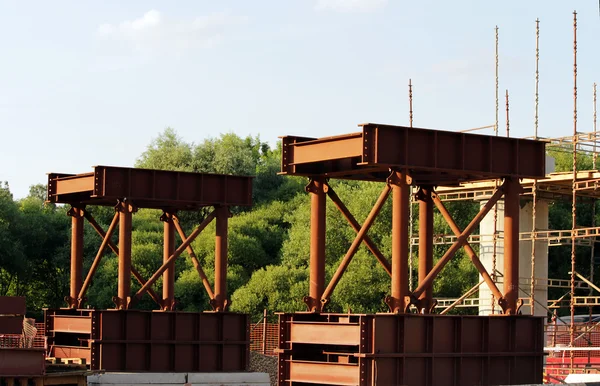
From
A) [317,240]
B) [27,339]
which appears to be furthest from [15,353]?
[317,240]

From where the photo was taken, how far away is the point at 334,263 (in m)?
61.4

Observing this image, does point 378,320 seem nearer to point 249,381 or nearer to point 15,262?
point 249,381

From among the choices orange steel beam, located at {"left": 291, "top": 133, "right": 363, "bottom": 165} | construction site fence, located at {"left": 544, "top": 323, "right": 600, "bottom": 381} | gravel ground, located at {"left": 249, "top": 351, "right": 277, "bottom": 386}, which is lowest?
gravel ground, located at {"left": 249, "top": 351, "right": 277, "bottom": 386}

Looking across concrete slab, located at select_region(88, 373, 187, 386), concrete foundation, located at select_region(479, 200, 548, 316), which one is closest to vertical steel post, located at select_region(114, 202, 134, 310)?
concrete slab, located at select_region(88, 373, 187, 386)

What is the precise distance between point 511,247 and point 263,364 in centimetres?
1631

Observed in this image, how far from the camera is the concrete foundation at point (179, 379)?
2658 centimetres

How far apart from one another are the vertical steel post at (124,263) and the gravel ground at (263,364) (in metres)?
10.4

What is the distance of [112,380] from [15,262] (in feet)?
115

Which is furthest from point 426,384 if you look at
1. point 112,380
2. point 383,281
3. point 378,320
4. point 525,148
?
point 383,281

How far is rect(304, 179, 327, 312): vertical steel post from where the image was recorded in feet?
84.8

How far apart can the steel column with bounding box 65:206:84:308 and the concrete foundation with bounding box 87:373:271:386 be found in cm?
588

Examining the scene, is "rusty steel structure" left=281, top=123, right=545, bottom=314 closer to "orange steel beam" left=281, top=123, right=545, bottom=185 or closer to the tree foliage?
"orange steel beam" left=281, top=123, right=545, bottom=185

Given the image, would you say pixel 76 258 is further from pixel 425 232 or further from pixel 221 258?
pixel 425 232

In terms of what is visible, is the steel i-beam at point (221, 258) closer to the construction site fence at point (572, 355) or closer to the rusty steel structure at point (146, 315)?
the rusty steel structure at point (146, 315)
